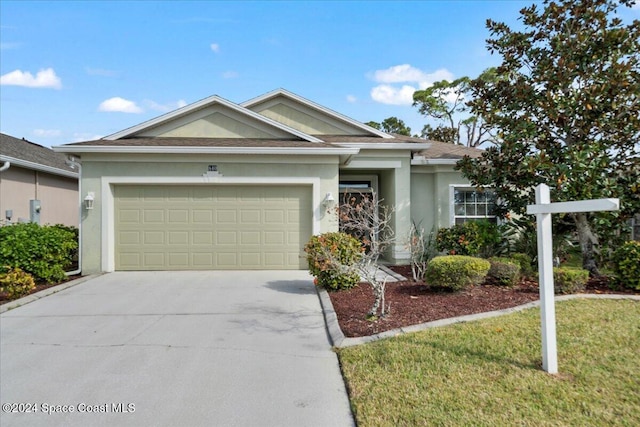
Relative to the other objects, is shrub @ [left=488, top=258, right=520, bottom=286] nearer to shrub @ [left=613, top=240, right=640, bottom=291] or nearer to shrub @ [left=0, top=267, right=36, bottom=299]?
shrub @ [left=613, top=240, right=640, bottom=291]

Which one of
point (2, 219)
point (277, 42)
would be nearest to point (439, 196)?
point (277, 42)

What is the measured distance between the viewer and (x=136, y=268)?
10289 mm

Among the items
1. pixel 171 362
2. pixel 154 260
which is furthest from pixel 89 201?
pixel 171 362

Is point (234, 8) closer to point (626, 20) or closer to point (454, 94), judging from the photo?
point (626, 20)

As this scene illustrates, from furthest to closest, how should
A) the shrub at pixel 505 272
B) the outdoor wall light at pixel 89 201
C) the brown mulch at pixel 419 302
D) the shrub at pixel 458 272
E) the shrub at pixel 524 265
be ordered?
the outdoor wall light at pixel 89 201 < the shrub at pixel 524 265 < the shrub at pixel 505 272 < the shrub at pixel 458 272 < the brown mulch at pixel 419 302

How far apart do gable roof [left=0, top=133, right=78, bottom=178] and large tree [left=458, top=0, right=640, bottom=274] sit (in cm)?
1390

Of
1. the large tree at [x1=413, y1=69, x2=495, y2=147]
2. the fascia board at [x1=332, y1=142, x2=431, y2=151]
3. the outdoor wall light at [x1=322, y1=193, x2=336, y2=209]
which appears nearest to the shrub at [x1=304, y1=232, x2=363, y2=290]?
the outdoor wall light at [x1=322, y1=193, x2=336, y2=209]

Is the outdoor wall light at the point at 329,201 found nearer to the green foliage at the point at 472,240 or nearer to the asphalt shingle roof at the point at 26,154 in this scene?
the green foliage at the point at 472,240

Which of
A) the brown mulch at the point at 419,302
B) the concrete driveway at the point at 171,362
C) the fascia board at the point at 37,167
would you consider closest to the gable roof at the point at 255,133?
the fascia board at the point at 37,167

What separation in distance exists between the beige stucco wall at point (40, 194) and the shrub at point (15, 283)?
611 cm

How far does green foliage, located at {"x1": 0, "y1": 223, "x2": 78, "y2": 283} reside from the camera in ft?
26.5

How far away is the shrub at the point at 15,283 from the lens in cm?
739

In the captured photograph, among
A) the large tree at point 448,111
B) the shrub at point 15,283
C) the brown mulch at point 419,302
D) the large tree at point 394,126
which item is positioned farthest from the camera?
the large tree at point 394,126

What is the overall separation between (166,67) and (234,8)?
387cm
